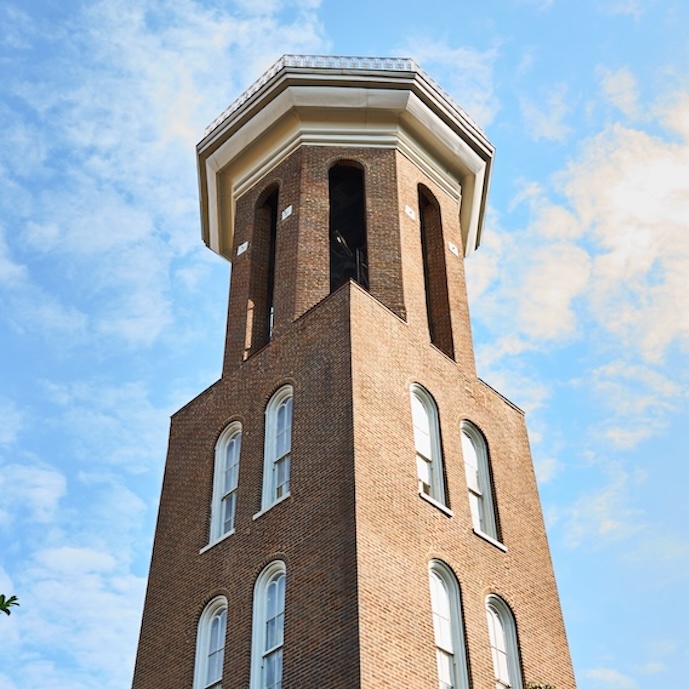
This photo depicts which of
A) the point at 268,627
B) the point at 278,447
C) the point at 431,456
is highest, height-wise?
the point at 278,447

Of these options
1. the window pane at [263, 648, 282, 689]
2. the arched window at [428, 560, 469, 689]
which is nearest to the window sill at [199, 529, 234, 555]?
the window pane at [263, 648, 282, 689]

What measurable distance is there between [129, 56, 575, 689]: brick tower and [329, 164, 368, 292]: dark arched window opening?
83 millimetres

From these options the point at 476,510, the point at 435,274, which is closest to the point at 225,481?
the point at 476,510

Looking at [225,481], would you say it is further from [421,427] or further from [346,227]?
[346,227]

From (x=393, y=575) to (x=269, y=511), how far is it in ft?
11.3

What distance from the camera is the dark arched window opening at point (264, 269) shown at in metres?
30.4

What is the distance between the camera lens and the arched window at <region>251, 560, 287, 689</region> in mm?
21344

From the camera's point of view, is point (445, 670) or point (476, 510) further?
point (476, 510)

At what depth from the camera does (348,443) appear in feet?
75.5

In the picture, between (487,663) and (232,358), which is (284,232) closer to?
(232,358)

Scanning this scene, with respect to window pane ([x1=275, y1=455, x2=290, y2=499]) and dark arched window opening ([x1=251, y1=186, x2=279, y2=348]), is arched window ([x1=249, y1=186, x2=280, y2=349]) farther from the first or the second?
window pane ([x1=275, y1=455, x2=290, y2=499])

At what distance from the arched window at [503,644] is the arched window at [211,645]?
512 cm

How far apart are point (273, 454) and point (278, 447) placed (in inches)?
7.0

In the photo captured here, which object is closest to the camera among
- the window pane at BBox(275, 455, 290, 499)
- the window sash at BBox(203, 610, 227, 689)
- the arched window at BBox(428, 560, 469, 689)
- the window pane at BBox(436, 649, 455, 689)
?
the window pane at BBox(436, 649, 455, 689)
